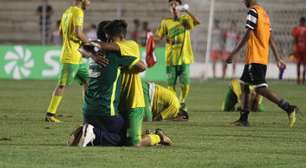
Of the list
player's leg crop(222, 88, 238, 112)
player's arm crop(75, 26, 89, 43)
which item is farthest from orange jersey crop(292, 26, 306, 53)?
player's arm crop(75, 26, 89, 43)

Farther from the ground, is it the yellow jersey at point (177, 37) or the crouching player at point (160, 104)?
the yellow jersey at point (177, 37)

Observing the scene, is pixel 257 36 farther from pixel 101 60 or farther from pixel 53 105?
pixel 101 60

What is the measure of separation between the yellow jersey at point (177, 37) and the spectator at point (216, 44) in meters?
15.9

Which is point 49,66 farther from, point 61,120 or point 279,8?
point 61,120

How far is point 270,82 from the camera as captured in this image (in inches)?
1257

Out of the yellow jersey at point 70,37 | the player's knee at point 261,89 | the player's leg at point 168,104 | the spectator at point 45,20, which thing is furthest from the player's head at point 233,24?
the player's knee at point 261,89

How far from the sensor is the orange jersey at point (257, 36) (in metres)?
14.8

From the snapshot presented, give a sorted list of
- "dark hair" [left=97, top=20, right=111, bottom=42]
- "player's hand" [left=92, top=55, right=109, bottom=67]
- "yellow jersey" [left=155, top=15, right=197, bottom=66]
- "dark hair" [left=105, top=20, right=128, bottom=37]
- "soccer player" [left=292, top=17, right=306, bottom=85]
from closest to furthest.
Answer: "player's hand" [left=92, top=55, right=109, bottom=67] < "dark hair" [left=105, top=20, right=128, bottom=37] < "dark hair" [left=97, top=20, right=111, bottom=42] < "yellow jersey" [left=155, top=15, right=197, bottom=66] < "soccer player" [left=292, top=17, right=306, bottom=85]

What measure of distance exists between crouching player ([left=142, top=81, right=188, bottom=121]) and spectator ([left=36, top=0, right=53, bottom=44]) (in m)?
19.3

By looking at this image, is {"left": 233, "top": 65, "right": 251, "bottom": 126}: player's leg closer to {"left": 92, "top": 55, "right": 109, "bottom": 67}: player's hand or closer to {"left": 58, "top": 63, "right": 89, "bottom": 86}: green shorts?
{"left": 58, "top": 63, "right": 89, "bottom": 86}: green shorts

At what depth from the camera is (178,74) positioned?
18.5m

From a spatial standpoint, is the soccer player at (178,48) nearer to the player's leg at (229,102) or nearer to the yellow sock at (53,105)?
the player's leg at (229,102)

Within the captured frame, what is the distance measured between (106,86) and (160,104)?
4600mm

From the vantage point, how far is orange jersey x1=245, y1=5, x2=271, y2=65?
48.6 ft
